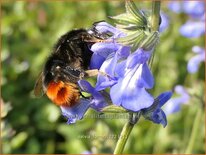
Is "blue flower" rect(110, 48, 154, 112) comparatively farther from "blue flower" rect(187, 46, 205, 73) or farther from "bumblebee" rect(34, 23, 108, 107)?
"blue flower" rect(187, 46, 205, 73)

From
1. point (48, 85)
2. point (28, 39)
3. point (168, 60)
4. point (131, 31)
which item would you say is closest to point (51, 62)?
point (48, 85)

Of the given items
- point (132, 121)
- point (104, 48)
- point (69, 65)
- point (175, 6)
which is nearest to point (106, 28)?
point (104, 48)

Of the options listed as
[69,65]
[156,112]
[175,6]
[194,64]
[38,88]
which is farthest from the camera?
[175,6]

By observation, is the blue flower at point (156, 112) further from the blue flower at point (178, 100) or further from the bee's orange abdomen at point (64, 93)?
the blue flower at point (178, 100)

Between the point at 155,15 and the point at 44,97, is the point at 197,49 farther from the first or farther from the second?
the point at 155,15

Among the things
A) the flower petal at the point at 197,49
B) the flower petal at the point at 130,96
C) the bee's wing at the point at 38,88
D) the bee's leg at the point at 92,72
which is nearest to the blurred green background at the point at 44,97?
the flower petal at the point at 197,49

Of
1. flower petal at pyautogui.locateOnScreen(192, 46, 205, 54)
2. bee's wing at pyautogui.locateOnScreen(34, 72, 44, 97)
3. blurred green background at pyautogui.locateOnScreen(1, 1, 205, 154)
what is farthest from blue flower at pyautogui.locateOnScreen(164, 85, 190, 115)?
bee's wing at pyautogui.locateOnScreen(34, 72, 44, 97)

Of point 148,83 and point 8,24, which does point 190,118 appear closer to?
point 8,24
